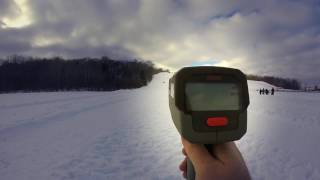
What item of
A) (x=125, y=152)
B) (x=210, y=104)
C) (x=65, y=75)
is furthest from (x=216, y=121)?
(x=65, y=75)

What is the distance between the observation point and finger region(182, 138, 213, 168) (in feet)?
3.50

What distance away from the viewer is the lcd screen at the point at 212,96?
1.12m

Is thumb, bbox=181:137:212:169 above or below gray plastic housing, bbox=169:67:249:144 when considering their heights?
below

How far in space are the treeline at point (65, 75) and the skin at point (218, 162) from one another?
9276 cm

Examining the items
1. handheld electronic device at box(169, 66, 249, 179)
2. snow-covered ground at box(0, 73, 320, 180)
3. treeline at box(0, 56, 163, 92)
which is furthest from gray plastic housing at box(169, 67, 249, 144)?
treeline at box(0, 56, 163, 92)

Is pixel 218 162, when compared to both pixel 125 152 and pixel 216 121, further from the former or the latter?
pixel 125 152

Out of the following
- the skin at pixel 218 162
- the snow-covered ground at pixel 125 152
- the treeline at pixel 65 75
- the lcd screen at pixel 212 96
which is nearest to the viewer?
the skin at pixel 218 162

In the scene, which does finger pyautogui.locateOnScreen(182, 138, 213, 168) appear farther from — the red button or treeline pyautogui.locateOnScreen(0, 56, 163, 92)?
treeline pyautogui.locateOnScreen(0, 56, 163, 92)

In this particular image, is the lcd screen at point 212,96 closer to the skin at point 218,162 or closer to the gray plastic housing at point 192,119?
the gray plastic housing at point 192,119

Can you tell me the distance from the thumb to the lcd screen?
147mm

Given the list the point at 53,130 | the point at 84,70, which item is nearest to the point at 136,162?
the point at 53,130

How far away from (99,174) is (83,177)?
1.14 ft

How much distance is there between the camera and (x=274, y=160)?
7375 mm

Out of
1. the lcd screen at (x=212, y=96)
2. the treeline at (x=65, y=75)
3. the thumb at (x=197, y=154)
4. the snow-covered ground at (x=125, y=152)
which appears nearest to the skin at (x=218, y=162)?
the thumb at (x=197, y=154)
